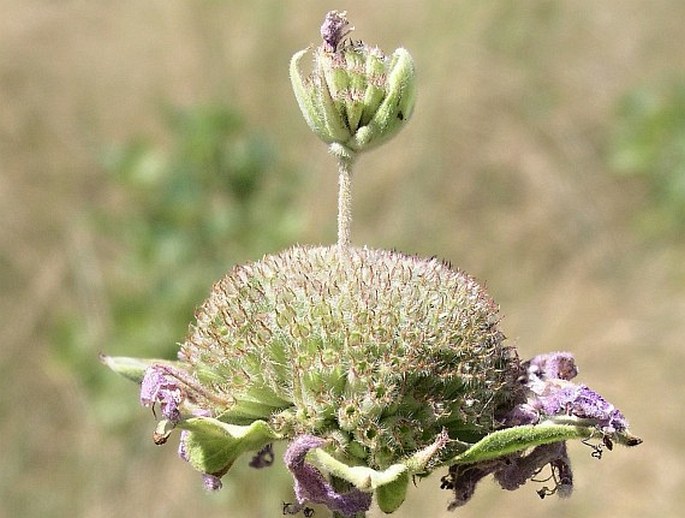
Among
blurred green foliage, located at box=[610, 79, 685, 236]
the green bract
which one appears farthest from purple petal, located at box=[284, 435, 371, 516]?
blurred green foliage, located at box=[610, 79, 685, 236]

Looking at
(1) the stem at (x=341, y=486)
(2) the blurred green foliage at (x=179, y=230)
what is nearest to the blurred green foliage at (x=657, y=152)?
(2) the blurred green foliage at (x=179, y=230)

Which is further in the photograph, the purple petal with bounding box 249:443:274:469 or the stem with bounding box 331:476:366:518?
the purple petal with bounding box 249:443:274:469

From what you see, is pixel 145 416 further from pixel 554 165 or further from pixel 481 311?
pixel 554 165

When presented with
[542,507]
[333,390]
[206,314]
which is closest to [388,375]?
[333,390]

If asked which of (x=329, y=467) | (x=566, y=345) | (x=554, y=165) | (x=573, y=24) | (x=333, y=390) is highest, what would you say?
(x=573, y=24)

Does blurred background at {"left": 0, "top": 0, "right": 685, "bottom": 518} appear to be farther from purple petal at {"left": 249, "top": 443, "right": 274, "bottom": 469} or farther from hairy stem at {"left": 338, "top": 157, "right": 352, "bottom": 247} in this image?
hairy stem at {"left": 338, "top": 157, "right": 352, "bottom": 247}

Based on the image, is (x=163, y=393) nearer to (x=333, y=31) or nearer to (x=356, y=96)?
(x=356, y=96)

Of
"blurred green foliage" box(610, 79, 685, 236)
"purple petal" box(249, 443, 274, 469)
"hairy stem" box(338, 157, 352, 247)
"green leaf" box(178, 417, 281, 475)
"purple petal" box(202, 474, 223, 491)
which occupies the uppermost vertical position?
"blurred green foliage" box(610, 79, 685, 236)
